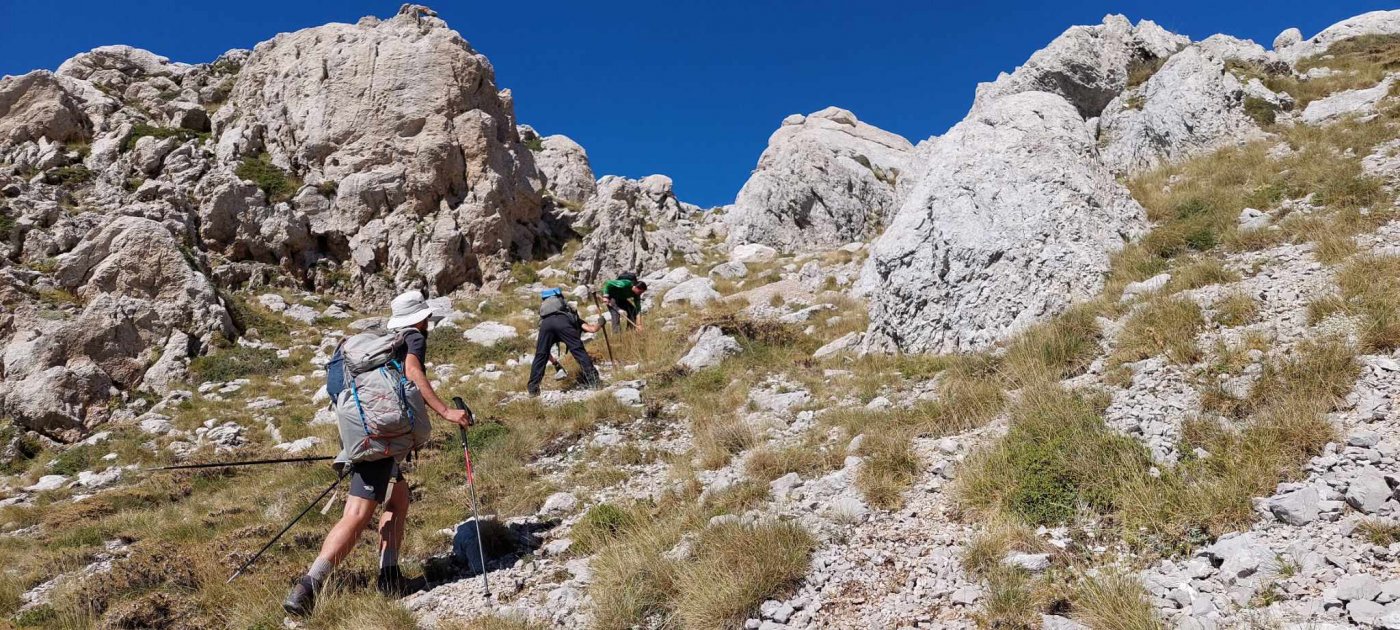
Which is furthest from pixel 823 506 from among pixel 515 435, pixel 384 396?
pixel 515 435

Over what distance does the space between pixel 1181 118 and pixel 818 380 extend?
12275mm

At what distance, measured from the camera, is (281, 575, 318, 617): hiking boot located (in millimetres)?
4691

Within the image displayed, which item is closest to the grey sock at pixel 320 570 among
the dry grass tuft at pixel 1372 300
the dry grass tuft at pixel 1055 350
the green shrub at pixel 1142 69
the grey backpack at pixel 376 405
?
the grey backpack at pixel 376 405

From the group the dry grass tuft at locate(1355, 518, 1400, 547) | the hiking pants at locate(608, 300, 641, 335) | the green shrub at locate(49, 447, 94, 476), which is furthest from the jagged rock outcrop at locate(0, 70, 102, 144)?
the dry grass tuft at locate(1355, 518, 1400, 547)

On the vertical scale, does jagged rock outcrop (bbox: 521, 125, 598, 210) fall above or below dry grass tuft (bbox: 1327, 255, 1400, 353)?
above

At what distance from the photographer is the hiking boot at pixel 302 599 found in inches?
185

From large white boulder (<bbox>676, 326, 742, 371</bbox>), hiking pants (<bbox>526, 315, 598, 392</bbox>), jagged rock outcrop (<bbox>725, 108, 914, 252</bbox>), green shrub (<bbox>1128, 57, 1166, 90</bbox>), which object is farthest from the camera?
jagged rock outcrop (<bbox>725, 108, 914, 252</bbox>)

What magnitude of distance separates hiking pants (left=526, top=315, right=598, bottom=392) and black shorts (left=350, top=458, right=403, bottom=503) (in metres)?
6.41

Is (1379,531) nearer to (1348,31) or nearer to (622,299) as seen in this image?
(622,299)

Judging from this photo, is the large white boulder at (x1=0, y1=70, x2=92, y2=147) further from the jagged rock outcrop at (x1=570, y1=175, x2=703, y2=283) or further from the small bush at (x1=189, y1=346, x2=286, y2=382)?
the jagged rock outcrop at (x1=570, y1=175, x2=703, y2=283)

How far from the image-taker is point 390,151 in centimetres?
2325

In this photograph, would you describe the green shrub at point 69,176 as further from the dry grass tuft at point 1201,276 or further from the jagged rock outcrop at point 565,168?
the dry grass tuft at point 1201,276

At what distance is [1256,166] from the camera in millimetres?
11227

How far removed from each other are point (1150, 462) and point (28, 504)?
1328cm
